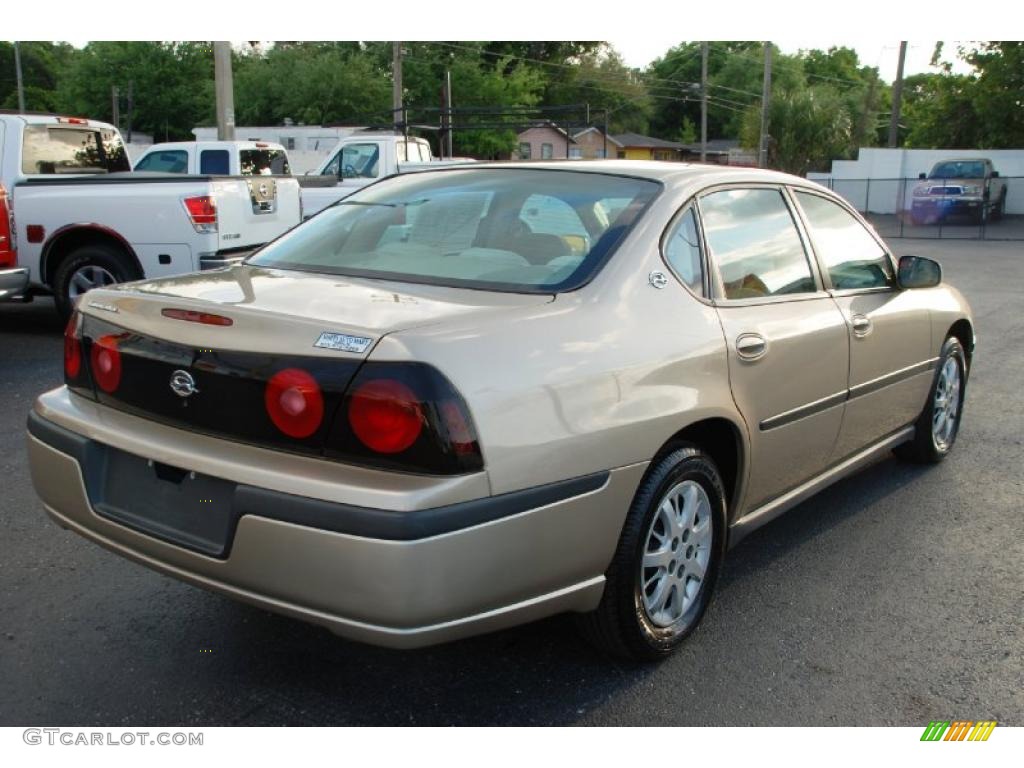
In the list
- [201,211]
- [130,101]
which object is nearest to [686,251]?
[201,211]

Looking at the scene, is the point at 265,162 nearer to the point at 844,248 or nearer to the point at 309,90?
the point at 844,248

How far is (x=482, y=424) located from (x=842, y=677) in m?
1.54

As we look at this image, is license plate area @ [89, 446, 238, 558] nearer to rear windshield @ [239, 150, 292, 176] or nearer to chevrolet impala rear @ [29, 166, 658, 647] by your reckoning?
chevrolet impala rear @ [29, 166, 658, 647]

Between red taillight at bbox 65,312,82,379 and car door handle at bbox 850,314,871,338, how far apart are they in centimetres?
294

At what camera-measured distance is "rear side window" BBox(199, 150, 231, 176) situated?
14039 mm

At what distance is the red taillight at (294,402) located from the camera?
2.51 metres

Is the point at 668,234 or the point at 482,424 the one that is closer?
the point at 482,424

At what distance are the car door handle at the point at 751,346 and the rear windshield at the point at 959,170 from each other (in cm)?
3033

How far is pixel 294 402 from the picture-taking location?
8.32 feet

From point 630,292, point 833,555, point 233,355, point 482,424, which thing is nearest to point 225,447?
point 233,355

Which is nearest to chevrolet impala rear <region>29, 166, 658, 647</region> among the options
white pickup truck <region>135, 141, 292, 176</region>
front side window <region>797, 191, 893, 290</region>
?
front side window <region>797, 191, 893, 290</region>

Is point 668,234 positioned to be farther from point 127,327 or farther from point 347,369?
point 127,327

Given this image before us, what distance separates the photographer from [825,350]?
382 cm

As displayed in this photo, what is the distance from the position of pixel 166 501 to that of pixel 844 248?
10.0 ft
